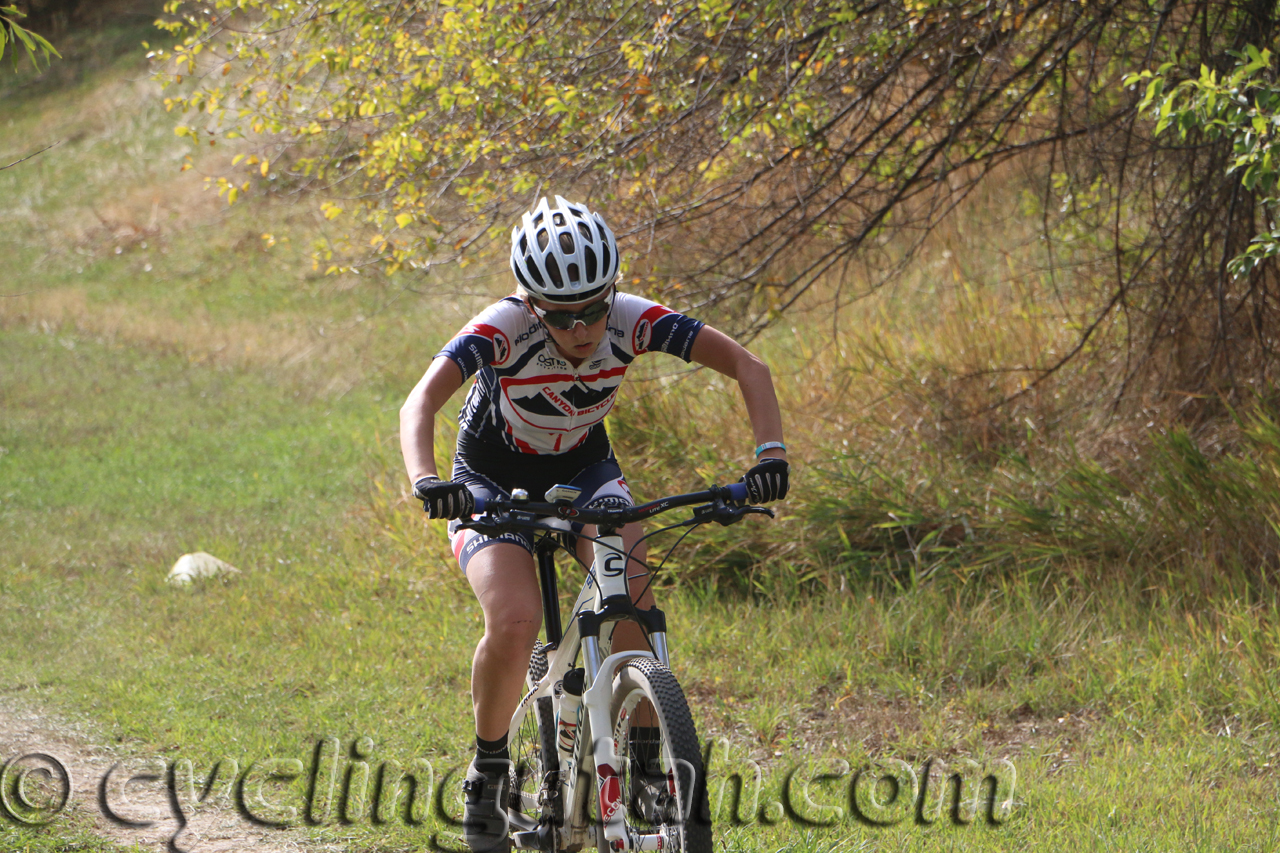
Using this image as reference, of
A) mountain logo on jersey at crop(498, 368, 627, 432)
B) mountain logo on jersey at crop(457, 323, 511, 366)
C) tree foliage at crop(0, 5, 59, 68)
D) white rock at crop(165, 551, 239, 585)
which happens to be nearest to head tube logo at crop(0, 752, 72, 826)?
mountain logo on jersey at crop(498, 368, 627, 432)

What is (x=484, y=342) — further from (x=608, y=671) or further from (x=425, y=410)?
(x=608, y=671)

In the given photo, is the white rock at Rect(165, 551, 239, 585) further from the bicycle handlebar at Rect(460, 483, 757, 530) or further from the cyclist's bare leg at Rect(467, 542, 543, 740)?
the bicycle handlebar at Rect(460, 483, 757, 530)

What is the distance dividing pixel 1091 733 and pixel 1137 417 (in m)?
3.03

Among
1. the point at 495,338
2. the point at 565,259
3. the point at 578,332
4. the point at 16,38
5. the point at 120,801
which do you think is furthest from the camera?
the point at 120,801

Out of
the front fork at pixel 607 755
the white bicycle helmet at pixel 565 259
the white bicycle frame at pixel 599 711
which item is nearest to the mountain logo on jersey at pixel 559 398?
the white bicycle helmet at pixel 565 259

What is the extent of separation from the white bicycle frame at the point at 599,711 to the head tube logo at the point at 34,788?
240 cm

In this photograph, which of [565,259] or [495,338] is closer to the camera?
[565,259]

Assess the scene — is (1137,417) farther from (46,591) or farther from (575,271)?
(46,591)

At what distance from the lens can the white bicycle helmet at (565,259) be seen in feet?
11.3

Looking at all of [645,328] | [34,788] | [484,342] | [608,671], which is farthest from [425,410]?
[34,788]

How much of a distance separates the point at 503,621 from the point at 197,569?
5.81 m

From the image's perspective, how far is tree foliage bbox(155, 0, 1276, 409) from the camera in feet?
21.7

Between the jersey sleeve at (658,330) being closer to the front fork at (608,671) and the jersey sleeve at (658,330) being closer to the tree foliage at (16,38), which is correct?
the front fork at (608,671)

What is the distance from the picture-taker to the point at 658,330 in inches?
153
